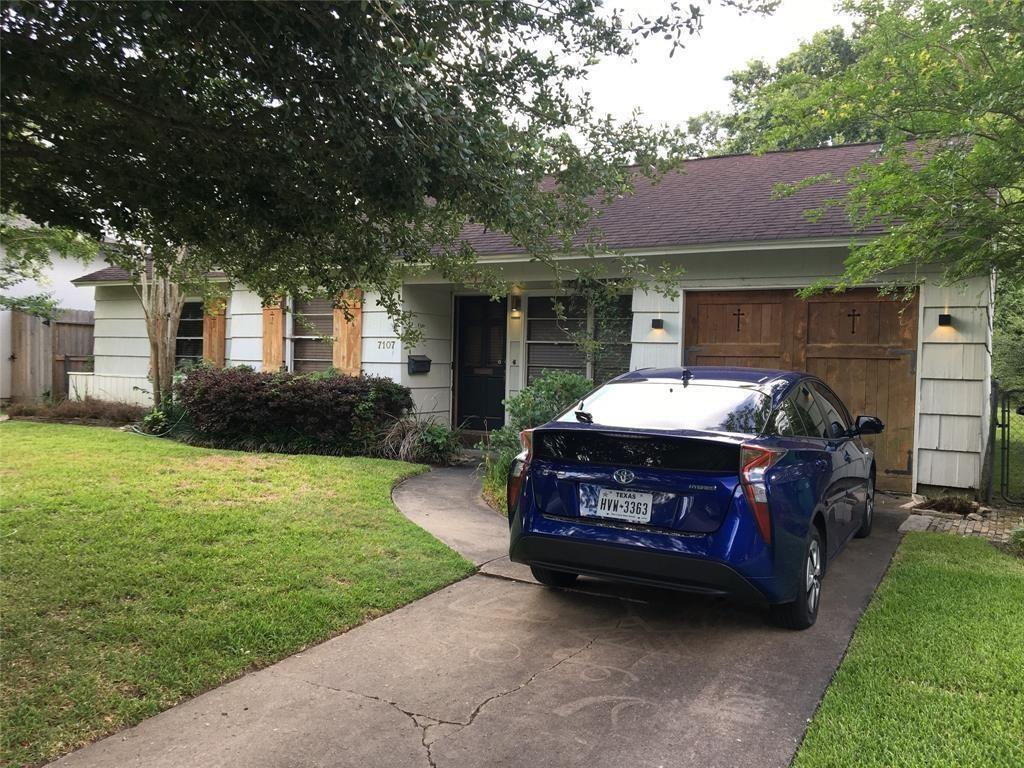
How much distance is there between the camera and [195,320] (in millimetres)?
13969

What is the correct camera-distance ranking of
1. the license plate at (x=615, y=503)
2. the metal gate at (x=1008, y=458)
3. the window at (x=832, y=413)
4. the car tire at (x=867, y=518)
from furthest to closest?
the metal gate at (x=1008, y=458), the car tire at (x=867, y=518), the window at (x=832, y=413), the license plate at (x=615, y=503)

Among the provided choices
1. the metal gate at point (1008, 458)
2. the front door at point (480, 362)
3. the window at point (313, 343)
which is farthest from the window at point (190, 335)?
the metal gate at point (1008, 458)

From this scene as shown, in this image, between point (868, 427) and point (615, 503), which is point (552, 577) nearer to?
point (615, 503)

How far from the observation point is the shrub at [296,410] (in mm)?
10320

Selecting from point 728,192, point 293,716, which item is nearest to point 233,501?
point 293,716

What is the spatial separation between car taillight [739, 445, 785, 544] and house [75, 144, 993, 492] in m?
4.26

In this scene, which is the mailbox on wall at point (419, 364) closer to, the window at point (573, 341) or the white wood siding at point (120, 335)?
the window at point (573, 341)

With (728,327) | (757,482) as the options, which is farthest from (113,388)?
(757,482)

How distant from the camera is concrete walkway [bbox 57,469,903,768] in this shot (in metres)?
2.99

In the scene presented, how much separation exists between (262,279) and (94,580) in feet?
8.02

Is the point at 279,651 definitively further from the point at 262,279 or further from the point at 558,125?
the point at 558,125

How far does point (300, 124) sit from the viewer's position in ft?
13.2

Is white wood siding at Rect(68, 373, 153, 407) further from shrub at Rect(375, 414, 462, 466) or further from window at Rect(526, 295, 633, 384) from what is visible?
window at Rect(526, 295, 633, 384)

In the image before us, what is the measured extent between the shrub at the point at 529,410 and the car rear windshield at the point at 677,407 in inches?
123
